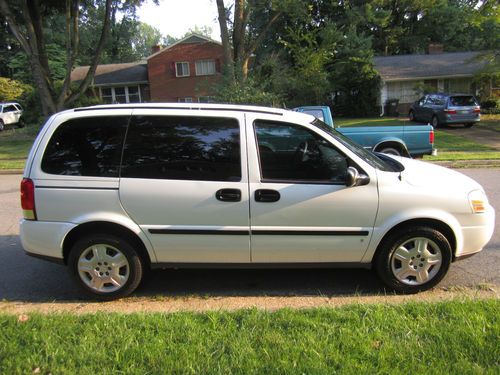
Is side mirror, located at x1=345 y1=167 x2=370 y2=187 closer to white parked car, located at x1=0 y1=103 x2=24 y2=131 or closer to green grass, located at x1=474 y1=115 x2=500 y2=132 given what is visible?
green grass, located at x1=474 y1=115 x2=500 y2=132

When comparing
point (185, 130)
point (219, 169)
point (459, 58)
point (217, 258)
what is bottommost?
point (217, 258)

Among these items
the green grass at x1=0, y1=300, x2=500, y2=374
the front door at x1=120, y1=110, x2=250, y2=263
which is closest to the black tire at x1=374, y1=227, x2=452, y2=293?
the green grass at x1=0, y1=300, x2=500, y2=374

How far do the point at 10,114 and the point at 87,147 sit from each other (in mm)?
34664

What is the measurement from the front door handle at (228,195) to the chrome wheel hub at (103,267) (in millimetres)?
1066

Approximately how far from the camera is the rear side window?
78.7 ft

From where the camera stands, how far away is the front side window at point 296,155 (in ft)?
14.4

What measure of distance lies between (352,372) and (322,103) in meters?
29.5

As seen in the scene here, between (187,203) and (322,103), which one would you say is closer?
(187,203)

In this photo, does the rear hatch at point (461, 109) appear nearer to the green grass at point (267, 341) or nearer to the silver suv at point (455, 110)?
the silver suv at point (455, 110)

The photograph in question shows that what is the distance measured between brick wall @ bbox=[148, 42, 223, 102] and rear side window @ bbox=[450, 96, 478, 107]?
2216 cm

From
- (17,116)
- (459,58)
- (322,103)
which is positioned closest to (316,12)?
(459,58)

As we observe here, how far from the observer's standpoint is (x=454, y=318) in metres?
3.68

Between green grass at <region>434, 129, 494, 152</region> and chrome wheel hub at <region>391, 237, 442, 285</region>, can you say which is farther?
green grass at <region>434, 129, 494, 152</region>

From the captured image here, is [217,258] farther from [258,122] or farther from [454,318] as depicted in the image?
[454,318]
